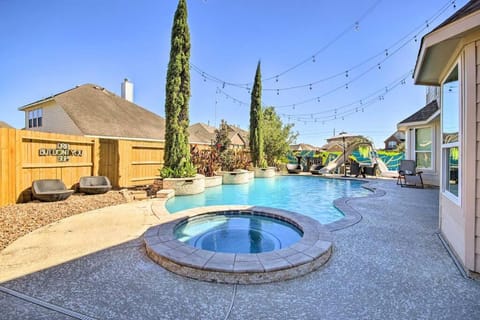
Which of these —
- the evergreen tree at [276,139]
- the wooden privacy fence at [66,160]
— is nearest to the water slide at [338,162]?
the evergreen tree at [276,139]

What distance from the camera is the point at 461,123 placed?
3037 mm

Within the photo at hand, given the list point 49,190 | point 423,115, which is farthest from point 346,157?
point 49,190

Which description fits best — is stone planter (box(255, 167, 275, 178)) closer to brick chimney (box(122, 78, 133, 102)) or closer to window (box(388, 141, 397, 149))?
brick chimney (box(122, 78, 133, 102))

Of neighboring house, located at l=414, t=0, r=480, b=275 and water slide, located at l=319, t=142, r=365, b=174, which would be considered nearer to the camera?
neighboring house, located at l=414, t=0, r=480, b=275

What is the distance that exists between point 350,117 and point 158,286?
20.7m

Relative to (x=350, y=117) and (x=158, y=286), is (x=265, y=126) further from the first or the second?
(x=158, y=286)

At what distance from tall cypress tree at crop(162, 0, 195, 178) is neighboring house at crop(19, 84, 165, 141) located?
654 cm

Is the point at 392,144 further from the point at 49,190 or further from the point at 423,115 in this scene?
the point at 49,190

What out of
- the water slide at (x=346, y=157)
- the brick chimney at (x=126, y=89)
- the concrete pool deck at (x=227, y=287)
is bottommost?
the concrete pool deck at (x=227, y=287)

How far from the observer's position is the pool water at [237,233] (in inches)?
170

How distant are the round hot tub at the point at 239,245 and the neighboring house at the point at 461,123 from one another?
5.60 feet

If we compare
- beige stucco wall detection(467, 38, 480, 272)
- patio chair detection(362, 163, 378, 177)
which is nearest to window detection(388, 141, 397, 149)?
patio chair detection(362, 163, 378, 177)

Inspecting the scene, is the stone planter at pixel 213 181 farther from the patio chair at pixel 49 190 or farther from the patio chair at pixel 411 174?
the patio chair at pixel 411 174

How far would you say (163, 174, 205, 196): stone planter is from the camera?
8625mm
